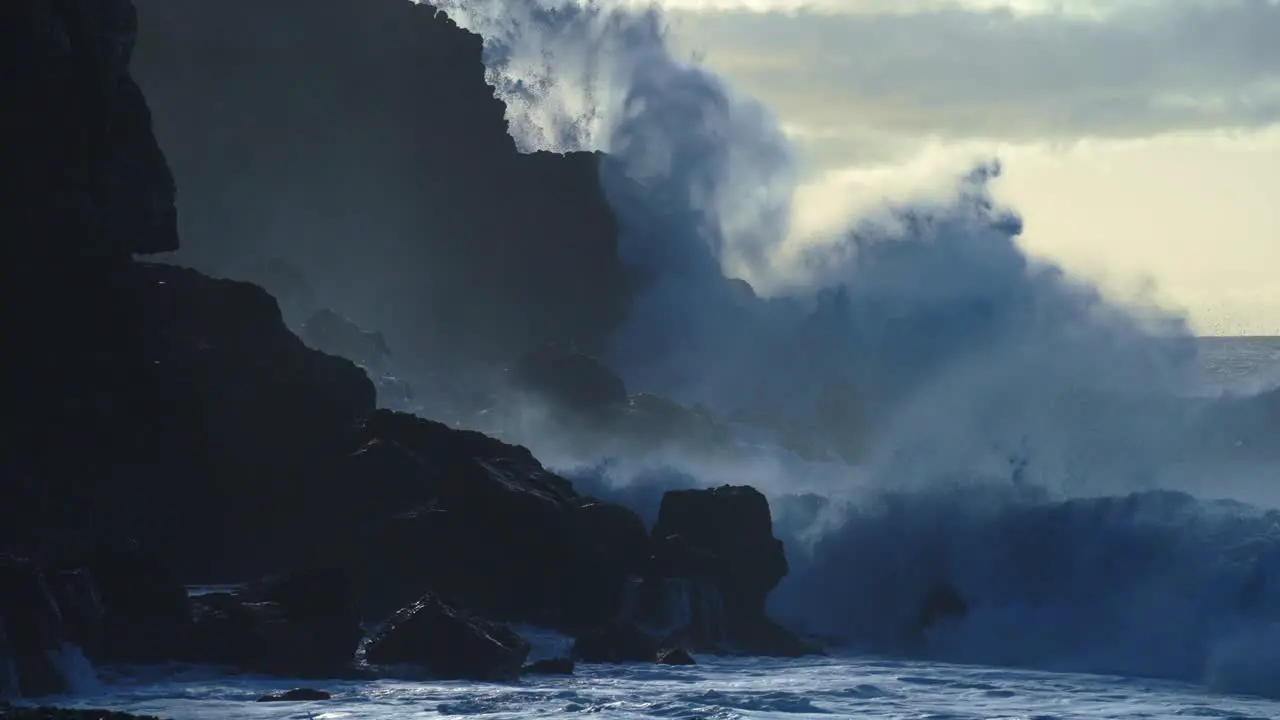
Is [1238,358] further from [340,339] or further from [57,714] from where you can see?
[57,714]

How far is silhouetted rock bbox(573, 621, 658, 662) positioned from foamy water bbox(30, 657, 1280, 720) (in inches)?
28.4

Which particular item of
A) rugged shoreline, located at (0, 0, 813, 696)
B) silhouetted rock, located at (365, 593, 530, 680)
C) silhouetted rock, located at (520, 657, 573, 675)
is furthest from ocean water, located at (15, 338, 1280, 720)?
rugged shoreline, located at (0, 0, 813, 696)

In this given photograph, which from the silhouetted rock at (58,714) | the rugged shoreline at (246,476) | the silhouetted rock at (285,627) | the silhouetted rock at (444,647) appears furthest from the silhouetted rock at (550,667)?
the silhouetted rock at (58,714)

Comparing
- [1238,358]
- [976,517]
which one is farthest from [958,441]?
[1238,358]

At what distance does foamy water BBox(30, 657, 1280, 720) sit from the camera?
88.5 ft

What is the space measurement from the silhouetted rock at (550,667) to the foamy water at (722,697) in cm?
52

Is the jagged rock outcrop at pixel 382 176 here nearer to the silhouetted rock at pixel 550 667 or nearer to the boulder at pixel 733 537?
the boulder at pixel 733 537

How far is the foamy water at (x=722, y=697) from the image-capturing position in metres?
27.0

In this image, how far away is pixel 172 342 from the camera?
1476 inches

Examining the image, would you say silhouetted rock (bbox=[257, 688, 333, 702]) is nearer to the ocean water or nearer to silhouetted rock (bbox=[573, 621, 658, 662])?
the ocean water

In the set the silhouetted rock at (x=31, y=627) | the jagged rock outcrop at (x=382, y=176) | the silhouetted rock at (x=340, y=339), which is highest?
the jagged rock outcrop at (x=382, y=176)

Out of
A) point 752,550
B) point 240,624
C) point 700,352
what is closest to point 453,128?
point 700,352

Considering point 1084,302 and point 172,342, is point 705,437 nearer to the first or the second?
point 1084,302

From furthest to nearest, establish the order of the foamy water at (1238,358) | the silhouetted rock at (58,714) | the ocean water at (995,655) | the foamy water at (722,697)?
the foamy water at (1238,358) → the ocean water at (995,655) → the foamy water at (722,697) → the silhouetted rock at (58,714)
